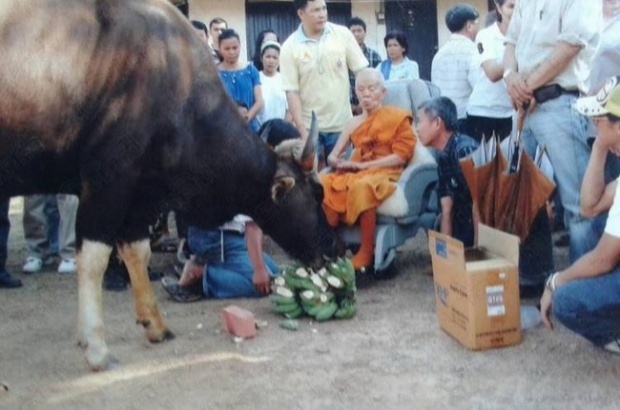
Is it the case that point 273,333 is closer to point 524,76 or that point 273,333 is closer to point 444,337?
point 444,337

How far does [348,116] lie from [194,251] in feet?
6.61

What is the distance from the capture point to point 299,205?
6.27m

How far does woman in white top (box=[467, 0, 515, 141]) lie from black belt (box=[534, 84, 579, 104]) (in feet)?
5.24

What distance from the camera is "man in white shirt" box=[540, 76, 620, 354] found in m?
4.61

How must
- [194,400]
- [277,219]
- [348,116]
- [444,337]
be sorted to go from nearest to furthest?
1. [194,400]
2. [444,337]
3. [277,219]
4. [348,116]

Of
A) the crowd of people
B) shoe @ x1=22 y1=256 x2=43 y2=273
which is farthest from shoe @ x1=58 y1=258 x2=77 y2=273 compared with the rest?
shoe @ x1=22 y1=256 x2=43 y2=273

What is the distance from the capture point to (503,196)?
5.93 metres

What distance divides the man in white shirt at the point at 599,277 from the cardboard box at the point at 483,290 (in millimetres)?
295

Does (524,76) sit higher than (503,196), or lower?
higher

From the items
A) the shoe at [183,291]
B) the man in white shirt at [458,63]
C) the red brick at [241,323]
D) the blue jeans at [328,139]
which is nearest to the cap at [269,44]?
the man in white shirt at [458,63]

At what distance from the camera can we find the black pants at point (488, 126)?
25.9ft

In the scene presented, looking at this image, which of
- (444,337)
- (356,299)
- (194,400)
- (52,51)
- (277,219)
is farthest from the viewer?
(356,299)

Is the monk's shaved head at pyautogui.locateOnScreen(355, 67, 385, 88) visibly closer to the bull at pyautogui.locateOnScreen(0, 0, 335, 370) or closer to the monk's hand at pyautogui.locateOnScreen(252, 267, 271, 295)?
the bull at pyautogui.locateOnScreen(0, 0, 335, 370)

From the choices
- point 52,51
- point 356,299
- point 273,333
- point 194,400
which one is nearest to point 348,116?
point 356,299
